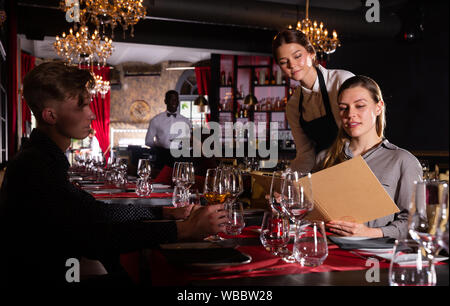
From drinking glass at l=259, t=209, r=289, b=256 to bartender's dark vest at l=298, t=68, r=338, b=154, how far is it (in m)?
1.40

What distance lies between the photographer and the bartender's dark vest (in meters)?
2.61

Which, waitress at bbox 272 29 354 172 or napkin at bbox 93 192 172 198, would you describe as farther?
napkin at bbox 93 192 172 198

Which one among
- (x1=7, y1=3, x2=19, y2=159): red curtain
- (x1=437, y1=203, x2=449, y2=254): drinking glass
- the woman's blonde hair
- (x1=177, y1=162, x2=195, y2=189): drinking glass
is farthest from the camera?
(x1=7, y1=3, x2=19, y2=159): red curtain

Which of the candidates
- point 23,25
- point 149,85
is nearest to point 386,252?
point 23,25

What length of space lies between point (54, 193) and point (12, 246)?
19 cm

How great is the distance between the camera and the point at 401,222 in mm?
1714

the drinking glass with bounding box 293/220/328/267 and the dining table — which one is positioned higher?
the drinking glass with bounding box 293/220/328/267

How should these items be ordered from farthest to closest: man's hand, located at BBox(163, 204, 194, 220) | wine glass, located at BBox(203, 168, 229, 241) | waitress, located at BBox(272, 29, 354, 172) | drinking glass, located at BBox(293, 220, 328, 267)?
1. waitress, located at BBox(272, 29, 354, 172)
2. man's hand, located at BBox(163, 204, 194, 220)
3. wine glass, located at BBox(203, 168, 229, 241)
4. drinking glass, located at BBox(293, 220, 328, 267)

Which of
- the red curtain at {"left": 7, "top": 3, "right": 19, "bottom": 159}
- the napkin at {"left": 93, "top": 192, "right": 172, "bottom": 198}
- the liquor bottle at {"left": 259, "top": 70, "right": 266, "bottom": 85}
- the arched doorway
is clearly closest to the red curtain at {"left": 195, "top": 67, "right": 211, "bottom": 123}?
the arched doorway

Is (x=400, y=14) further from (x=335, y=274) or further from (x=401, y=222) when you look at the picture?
(x=335, y=274)

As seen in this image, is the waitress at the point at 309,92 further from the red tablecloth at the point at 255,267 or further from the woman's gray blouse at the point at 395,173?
the red tablecloth at the point at 255,267
